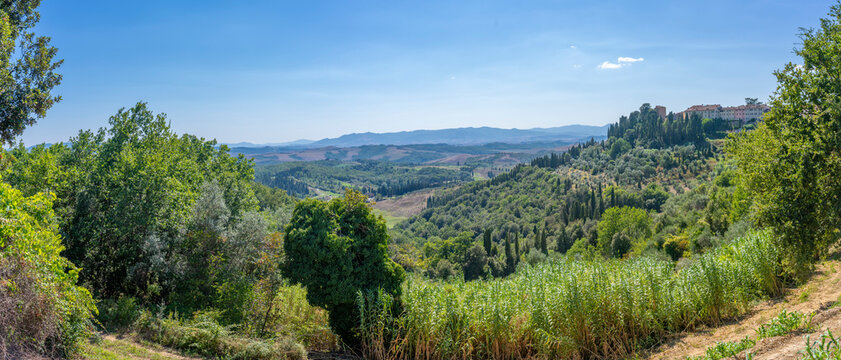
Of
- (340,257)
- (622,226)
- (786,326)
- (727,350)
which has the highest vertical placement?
(340,257)

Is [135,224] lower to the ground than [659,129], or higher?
lower

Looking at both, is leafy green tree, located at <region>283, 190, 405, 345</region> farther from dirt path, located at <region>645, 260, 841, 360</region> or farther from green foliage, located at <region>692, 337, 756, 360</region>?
green foliage, located at <region>692, 337, 756, 360</region>

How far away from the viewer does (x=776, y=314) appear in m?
9.45

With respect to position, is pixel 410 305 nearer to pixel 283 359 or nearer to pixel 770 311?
pixel 283 359

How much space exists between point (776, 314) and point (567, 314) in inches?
193

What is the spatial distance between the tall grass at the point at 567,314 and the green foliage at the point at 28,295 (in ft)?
19.9

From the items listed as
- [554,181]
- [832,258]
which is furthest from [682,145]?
[832,258]

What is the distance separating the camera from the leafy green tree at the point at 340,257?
10.7 metres

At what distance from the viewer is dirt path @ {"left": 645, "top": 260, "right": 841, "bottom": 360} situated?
6875 millimetres

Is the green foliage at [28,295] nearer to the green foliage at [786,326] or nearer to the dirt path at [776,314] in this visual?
the dirt path at [776,314]

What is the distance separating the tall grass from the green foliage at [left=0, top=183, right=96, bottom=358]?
6069 mm

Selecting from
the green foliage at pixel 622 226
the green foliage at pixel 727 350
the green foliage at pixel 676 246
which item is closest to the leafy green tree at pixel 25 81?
the green foliage at pixel 727 350

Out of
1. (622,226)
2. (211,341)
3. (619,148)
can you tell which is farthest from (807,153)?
(619,148)

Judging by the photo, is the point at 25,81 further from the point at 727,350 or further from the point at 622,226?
the point at 622,226
